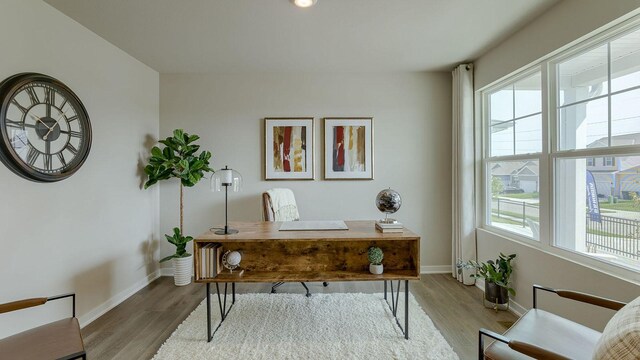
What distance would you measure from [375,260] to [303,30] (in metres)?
2.07

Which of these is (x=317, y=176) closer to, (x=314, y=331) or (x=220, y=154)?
(x=220, y=154)

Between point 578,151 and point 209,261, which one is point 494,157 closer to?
point 578,151

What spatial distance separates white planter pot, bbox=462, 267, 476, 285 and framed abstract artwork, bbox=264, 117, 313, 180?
2.21 metres

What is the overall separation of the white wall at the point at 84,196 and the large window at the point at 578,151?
3.97 meters

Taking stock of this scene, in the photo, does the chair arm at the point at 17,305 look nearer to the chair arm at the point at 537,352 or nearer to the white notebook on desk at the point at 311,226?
the white notebook on desk at the point at 311,226

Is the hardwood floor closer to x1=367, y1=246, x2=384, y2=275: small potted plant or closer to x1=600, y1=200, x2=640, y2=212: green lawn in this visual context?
x1=367, y1=246, x2=384, y2=275: small potted plant

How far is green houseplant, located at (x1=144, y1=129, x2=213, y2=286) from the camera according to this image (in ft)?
10.4

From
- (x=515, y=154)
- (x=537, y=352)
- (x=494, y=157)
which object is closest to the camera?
(x=537, y=352)

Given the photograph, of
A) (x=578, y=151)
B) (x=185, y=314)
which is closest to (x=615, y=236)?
(x=578, y=151)

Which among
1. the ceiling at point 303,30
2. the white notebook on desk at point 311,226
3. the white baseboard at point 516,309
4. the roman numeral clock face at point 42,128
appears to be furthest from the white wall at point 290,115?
the white baseboard at point 516,309

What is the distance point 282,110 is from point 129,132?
5.66 feet

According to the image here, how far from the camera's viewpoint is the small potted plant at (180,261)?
3.24 metres

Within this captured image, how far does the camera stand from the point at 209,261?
207 cm

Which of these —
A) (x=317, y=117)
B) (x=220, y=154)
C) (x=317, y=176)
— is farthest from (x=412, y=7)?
(x=220, y=154)
